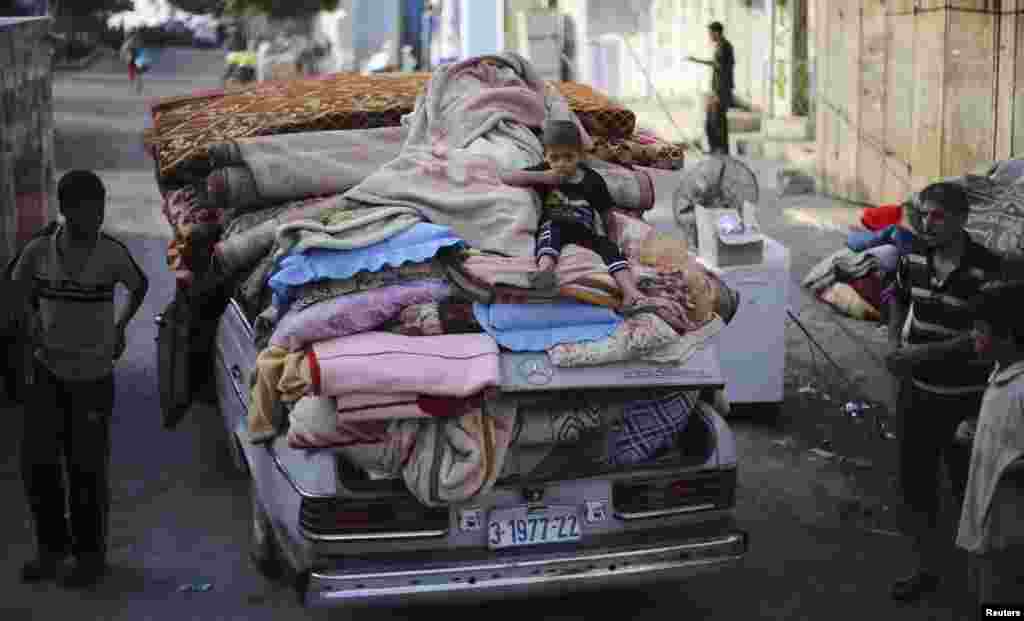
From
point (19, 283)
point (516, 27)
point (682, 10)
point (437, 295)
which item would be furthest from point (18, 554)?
point (516, 27)

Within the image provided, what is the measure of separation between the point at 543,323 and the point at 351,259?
31.3 inches

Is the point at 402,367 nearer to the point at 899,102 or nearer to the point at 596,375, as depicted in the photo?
the point at 596,375

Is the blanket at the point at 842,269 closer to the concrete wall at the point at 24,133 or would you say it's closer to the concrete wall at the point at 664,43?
the concrete wall at the point at 24,133

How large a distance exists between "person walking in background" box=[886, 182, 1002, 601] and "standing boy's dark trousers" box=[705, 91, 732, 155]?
1224 cm

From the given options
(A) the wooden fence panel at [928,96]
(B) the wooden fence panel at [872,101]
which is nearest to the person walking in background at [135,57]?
(B) the wooden fence panel at [872,101]

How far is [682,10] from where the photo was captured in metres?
25.4

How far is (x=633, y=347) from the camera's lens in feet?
17.9

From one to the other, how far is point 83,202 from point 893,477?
14.0 feet

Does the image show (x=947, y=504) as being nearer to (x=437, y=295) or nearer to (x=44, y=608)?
(x=437, y=295)

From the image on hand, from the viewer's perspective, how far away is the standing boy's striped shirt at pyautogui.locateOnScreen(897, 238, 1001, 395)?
5754mm

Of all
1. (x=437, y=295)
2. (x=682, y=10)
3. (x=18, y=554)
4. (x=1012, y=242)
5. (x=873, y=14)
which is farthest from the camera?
(x=682, y=10)

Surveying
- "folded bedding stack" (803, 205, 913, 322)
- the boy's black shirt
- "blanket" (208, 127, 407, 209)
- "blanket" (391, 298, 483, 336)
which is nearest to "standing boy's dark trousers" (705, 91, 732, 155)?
"folded bedding stack" (803, 205, 913, 322)

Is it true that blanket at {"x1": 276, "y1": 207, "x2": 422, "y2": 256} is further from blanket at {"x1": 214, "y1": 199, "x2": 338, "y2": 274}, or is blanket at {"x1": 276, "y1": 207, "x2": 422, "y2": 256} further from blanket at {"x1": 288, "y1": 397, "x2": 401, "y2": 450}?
blanket at {"x1": 288, "y1": 397, "x2": 401, "y2": 450}

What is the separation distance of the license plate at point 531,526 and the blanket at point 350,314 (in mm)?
852
